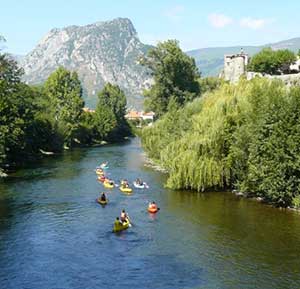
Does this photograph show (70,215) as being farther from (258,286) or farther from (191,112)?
(191,112)

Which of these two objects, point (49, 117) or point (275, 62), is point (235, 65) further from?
point (49, 117)

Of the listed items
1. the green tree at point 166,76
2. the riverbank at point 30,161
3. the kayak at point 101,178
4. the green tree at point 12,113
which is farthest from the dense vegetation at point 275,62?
the green tree at point 12,113

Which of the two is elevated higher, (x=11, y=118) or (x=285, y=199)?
(x=11, y=118)

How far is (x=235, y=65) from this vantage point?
70.4m

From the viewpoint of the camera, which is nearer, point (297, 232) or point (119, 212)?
point (297, 232)

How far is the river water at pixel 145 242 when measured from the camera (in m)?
23.9

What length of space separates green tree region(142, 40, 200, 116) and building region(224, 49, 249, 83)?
9253 millimetres

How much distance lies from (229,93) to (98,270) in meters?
27.4

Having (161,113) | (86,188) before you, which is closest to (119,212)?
(86,188)

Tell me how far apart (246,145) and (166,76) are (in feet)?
138

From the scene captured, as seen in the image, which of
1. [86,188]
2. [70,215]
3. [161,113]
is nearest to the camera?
[70,215]

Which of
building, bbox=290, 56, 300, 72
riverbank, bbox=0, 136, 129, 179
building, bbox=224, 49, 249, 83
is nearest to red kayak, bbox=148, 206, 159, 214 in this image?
riverbank, bbox=0, 136, 129, 179

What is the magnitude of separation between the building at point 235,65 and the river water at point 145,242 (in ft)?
98.1

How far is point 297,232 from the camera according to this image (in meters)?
31.0
